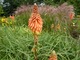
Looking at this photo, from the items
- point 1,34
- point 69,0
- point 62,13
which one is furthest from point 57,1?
point 1,34

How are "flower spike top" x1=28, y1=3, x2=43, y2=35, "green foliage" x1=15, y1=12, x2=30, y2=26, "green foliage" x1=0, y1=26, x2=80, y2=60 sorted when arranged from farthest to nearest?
"green foliage" x1=15, y1=12, x2=30, y2=26 → "green foliage" x1=0, y1=26, x2=80, y2=60 → "flower spike top" x1=28, y1=3, x2=43, y2=35

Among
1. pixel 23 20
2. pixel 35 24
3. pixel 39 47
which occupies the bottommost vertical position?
pixel 23 20

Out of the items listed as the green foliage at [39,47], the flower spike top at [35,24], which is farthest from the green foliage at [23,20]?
the flower spike top at [35,24]

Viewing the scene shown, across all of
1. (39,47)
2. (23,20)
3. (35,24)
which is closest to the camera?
(35,24)

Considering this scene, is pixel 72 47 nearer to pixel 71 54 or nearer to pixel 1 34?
pixel 71 54

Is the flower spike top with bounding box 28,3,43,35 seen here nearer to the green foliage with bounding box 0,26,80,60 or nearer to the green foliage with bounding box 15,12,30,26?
the green foliage with bounding box 0,26,80,60

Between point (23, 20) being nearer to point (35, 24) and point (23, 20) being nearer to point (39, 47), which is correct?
point (39, 47)

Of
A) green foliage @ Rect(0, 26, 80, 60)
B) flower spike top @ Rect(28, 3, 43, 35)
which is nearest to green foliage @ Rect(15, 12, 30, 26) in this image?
green foliage @ Rect(0, 26, 80, 60)

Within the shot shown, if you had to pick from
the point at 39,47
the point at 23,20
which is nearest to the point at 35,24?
the point at 39,47

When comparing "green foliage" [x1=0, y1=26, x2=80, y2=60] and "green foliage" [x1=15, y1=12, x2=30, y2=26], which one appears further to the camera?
"green foliage" [x1=15, y1=12, x2=30, y2=26]

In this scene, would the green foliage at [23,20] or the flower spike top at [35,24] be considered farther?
the green foliage at [23,20]

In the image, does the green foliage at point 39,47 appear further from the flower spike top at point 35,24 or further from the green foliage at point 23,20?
the green foliage at point 23,20

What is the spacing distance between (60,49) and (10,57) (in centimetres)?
81

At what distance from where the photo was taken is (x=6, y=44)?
498 cm
